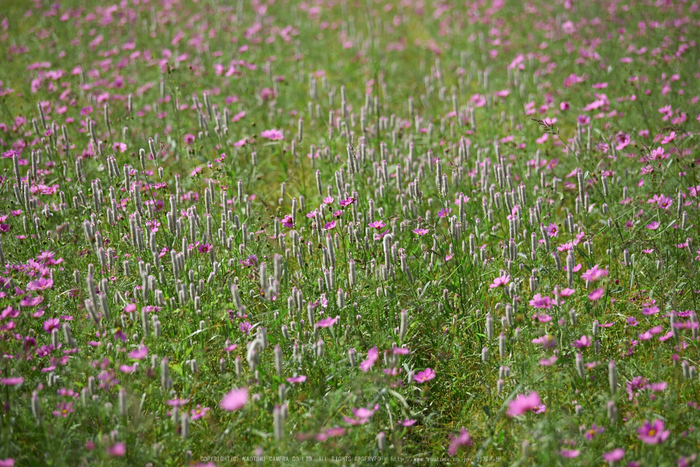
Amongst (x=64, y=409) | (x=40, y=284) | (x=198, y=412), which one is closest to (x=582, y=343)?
(x=198, y=412)

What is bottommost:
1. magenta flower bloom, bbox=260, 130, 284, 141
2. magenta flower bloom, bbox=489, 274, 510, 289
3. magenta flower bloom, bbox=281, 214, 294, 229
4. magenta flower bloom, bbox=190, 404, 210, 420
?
magenta flower bloom, bbox=190, 404, 210, 420

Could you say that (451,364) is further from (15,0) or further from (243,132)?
(15,0)

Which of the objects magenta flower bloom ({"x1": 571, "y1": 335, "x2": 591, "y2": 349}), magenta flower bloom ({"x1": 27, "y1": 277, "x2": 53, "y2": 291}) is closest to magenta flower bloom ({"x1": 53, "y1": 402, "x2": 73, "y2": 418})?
magenta flower bloom ({"x1": 27, "y1": 277, "x2": 53, "y2": 291})

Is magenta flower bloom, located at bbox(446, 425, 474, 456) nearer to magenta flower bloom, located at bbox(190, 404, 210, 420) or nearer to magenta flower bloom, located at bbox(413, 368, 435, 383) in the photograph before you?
magenta flower bloom, located at bbox(413, 368, 435, 383)

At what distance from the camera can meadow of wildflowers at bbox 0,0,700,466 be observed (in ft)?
7.16

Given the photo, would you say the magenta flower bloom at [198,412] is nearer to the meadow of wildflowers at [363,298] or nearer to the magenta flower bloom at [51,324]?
the meadow of wildflowers at [363,298]

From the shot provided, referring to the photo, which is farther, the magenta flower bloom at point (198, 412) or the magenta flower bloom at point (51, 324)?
the magenta flower bloom at point (51, 324)

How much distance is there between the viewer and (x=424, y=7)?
29.0ft

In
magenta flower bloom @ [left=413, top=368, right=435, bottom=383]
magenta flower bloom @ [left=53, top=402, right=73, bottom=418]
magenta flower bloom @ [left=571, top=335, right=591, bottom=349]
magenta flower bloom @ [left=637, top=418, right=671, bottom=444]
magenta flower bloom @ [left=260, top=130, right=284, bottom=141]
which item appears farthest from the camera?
magenta flower bloom @ [left=260, top=130, right=284, bottom=141]

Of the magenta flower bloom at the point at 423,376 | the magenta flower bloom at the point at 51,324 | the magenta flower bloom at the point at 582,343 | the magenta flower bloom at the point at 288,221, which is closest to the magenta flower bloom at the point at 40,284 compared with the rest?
the magenta flower bloom at the point at 51,324

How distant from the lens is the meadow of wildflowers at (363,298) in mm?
2184

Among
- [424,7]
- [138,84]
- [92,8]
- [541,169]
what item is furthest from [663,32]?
[92,8]

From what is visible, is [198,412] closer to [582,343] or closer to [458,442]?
[458,442]

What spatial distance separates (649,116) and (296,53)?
3808mm
